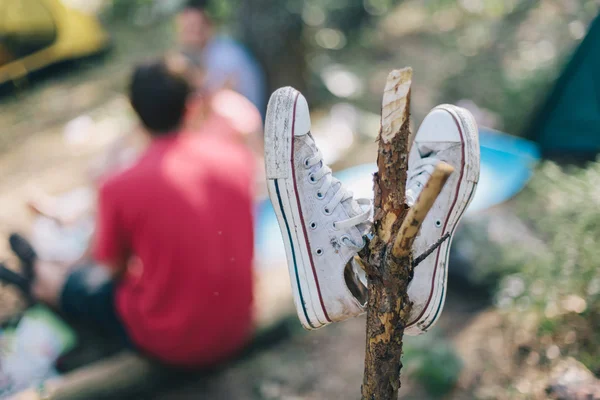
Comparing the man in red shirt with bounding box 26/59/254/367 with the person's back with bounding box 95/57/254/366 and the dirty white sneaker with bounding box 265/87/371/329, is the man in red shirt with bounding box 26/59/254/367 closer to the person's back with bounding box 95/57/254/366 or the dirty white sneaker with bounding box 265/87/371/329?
the person's back with bounding box 95/57/254/366

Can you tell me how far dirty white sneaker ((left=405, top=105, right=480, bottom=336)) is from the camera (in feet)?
4.25

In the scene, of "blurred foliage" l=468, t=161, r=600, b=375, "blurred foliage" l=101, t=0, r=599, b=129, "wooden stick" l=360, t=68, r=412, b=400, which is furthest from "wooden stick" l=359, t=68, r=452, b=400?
"blurred foliage" l=101, t=0, r=599, b=129

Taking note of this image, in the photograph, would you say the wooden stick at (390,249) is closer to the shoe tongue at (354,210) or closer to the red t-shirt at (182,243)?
the shoe tongue at (354,210)

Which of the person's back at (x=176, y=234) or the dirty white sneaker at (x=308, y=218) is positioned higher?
the dirty white sneaker at (x=308, y=218)

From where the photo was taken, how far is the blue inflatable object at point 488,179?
326 cm

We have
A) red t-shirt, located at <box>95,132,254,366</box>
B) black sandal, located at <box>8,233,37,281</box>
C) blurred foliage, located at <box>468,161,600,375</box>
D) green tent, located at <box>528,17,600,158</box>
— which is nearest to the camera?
blurred foliage, located at <box>468,161,600,375</box>

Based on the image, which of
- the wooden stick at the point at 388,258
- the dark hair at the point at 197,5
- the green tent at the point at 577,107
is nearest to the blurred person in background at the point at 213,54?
the dark hair at the point at 197,5

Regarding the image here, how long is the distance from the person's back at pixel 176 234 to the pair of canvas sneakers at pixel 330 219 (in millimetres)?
790

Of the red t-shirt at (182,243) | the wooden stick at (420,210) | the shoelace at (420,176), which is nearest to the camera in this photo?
Result: the wooden stick at (420,210)

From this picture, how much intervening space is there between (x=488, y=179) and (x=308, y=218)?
2.63m

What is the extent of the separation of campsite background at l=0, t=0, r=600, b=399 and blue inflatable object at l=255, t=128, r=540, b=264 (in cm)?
5

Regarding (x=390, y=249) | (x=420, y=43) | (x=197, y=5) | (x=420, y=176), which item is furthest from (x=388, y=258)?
(x=420, y=43)

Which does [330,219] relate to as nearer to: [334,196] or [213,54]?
→ [334,196]

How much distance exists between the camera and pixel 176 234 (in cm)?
199
